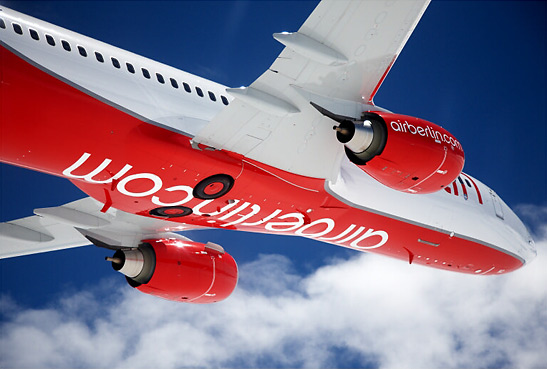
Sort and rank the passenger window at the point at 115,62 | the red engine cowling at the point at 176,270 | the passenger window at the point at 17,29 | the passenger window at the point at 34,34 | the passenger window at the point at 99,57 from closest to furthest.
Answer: the passenger window at the point at 17,29 → the passenger window at the point at 34,34 → the passenger window at the point at 99,57 → the passenger window at the point at 115,62 → the red engine cowling at the point at 176,270

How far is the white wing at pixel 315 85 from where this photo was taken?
28.1 ft

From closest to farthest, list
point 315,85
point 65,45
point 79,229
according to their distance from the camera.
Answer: point 65,45
point 315,85
point 79,229

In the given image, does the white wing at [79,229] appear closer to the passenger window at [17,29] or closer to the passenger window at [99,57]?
the passenger window at [99,57]

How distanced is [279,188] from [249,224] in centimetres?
127

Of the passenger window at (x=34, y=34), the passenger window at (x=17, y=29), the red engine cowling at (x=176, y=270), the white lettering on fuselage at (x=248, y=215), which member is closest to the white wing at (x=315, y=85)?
the white lettering on fuselage at (x=248, y=215)

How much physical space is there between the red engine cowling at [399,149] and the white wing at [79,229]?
15.8 ft

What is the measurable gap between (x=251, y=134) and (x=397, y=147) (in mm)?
2148

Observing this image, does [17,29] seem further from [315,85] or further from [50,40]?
[315,85]

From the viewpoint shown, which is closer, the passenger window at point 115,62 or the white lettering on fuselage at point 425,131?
the passenger window at point 115,62

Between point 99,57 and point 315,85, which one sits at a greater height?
point 315,85

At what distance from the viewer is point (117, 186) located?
9781 mm

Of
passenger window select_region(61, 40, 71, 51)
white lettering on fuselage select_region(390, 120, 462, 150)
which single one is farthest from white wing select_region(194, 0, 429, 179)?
passenger window select_region(61, 40, 71, 51)

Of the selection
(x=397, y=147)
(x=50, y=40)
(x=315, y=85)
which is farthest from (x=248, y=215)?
(x=50, y=40)

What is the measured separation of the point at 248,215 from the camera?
36.4 ft
